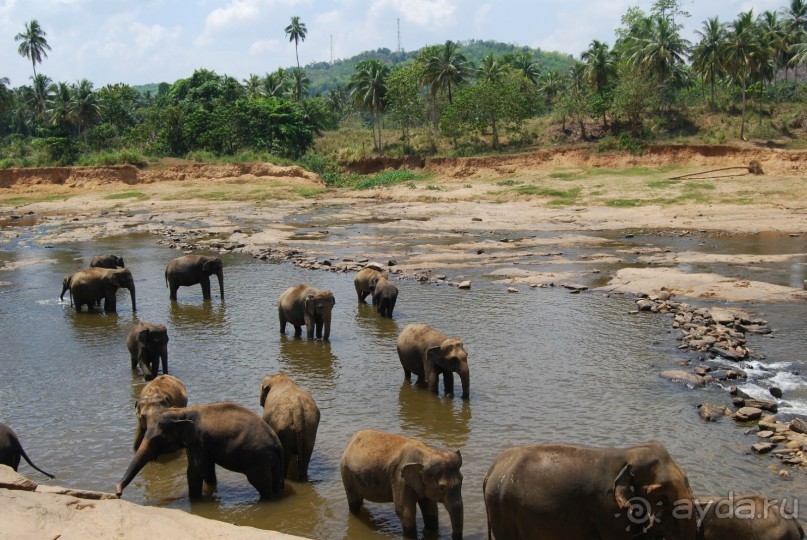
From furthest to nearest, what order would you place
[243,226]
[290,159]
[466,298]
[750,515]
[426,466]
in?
[290,159]
[243,226]
[466,298]
[426,466]
[750,515]

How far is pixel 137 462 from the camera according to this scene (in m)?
9.05

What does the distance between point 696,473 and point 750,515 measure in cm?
350

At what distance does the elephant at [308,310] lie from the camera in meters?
17.6

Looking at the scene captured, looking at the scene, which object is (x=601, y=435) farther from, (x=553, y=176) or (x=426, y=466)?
(x=553, y=176)

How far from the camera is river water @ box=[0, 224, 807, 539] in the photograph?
10133 millimetres

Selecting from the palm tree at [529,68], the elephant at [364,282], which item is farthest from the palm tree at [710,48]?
the elephant at [364,282]

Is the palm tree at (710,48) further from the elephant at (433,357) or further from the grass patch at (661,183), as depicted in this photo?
the elephant at (433,357)

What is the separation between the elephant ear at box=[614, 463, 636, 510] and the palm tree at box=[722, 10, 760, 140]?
5507cm

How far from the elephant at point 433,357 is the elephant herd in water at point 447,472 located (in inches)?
0.9

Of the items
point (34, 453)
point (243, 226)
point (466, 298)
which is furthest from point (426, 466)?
point (243, 226)

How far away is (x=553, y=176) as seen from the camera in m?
54.8

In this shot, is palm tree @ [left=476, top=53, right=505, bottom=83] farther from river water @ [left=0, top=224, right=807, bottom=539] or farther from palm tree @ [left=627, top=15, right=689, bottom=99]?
river water @ [left=0, top=224, right=807, bottom=539]

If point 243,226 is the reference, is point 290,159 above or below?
above

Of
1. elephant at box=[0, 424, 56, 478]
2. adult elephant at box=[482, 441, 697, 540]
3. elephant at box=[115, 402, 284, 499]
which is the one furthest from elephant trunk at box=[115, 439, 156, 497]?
adult elephant at box=[482, 441, 697, 540]
